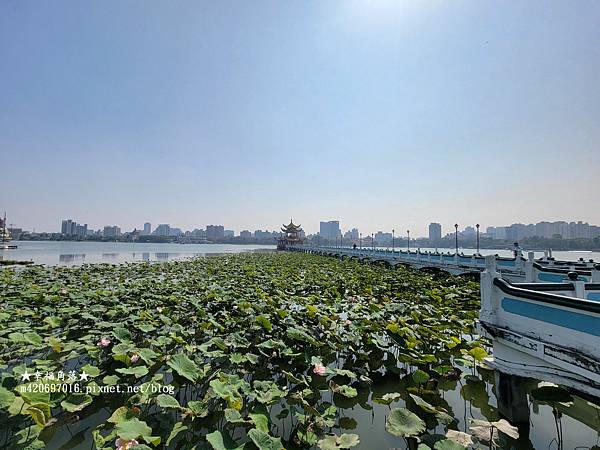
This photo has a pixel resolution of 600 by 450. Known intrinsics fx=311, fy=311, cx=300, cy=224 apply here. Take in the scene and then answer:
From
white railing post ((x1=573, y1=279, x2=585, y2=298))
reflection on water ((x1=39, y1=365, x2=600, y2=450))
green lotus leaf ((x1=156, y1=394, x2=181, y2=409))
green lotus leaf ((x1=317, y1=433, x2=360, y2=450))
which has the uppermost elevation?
white railing post ((x1=573, y1=279, x2=585, y2=298))

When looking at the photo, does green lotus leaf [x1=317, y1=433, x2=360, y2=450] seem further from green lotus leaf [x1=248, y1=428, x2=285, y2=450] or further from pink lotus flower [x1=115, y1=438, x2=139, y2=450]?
pink lotus flower [x1=115, y1=438, x2=139, y2=450]

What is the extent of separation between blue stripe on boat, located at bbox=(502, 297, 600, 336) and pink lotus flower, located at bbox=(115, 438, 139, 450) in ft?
11.4

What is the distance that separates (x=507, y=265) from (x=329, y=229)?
13280 centimetres

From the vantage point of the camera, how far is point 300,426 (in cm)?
272

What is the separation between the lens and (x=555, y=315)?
8.97 feet

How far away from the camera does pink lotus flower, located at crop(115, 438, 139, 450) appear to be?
208cm

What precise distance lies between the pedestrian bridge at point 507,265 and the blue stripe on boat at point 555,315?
1.33m

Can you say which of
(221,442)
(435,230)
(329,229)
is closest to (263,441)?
(221,442)

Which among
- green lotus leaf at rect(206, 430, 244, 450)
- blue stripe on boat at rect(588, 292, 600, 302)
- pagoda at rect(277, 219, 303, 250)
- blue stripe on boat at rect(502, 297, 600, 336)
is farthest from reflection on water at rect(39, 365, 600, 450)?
pagoda at rect(277, 219, 303, 250)

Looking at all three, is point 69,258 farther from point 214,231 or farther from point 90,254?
point 214,231

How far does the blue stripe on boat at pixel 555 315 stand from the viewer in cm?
243

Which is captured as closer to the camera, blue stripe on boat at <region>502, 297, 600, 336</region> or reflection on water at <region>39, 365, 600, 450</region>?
blue stripe on boat at <region>502, 297, 600, 336</region>

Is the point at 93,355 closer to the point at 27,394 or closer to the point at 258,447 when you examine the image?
the point at 27,394

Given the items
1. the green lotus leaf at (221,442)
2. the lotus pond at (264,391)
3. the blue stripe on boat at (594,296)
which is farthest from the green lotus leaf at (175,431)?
the blue stripe on boat at (594,296)
